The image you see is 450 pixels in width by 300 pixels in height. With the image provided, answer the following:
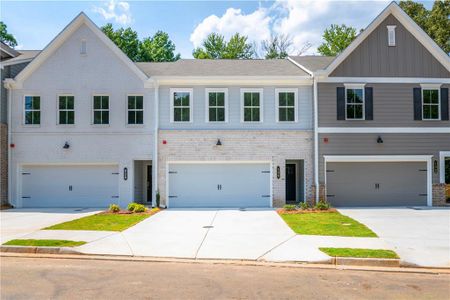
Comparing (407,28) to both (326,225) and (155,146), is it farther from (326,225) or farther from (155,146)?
(155,146)

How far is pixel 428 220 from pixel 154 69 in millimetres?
14804

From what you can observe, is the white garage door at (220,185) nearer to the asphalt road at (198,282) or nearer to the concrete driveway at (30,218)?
the concrete driveway at (30,218)

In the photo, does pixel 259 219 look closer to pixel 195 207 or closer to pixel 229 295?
pixel 195 207

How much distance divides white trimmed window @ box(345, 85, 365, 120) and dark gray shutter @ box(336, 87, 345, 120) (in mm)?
198

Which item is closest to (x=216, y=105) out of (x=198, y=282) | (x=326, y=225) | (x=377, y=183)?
(x=326, y=225)

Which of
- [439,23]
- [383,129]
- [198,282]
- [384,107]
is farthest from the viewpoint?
[439,23]

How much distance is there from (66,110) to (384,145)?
15.7 metres

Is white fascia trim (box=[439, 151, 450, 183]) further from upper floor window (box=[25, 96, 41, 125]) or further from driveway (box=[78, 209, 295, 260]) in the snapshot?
upper floor window (box=[25, 96, 41, 125])

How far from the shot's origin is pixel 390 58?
1786 centimetres

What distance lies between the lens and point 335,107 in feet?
57.9

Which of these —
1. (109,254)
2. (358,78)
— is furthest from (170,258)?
(358,78)

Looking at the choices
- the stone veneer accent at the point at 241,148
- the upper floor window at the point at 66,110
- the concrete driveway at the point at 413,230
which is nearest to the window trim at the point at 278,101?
the stone veneer accent at the point at 241,148

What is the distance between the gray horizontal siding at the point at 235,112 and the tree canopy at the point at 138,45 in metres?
20.8

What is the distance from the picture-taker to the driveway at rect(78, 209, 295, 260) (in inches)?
359
